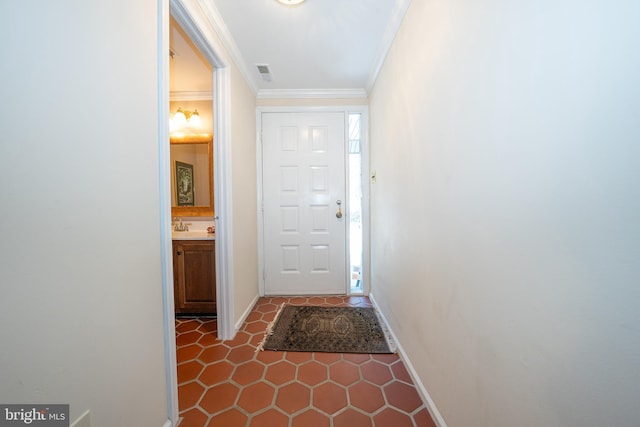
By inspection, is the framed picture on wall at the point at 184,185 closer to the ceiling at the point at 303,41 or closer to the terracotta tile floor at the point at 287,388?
the ceiling at the point at 303,41

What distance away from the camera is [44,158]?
2.12 feet

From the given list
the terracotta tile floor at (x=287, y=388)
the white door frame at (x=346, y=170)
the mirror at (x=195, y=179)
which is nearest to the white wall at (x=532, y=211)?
the terracotta tile floor at (x=287, y=388)

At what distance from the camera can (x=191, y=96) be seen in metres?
2.78

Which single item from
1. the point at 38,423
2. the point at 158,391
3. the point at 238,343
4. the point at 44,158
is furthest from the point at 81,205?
the point at 238,343

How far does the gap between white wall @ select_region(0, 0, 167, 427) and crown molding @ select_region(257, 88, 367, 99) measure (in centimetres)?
178

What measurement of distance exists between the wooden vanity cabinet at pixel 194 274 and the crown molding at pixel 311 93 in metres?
1.77

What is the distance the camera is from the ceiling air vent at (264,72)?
2307 mm

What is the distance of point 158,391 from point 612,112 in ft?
5.74

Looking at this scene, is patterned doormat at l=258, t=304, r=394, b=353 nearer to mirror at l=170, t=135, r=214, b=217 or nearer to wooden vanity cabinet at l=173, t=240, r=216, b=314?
wooden vanity cabinet at l=173, t=240, r=216, b=314

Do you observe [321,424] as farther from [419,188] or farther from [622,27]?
[622,27]

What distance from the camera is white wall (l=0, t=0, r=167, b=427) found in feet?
1.95

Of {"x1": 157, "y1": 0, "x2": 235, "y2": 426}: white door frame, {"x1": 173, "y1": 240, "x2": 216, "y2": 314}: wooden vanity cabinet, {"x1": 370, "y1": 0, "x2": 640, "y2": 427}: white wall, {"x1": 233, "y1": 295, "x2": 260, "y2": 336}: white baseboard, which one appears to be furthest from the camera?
{"x1": 173, "y1": 240, "x2": 216, "y2": 314}: wooden vanity cabinet

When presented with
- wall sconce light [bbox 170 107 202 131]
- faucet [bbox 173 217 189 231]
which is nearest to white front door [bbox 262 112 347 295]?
wall sconce light [bbox 170 107 202 131]

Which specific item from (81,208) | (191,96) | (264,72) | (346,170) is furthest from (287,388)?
(191,96)
